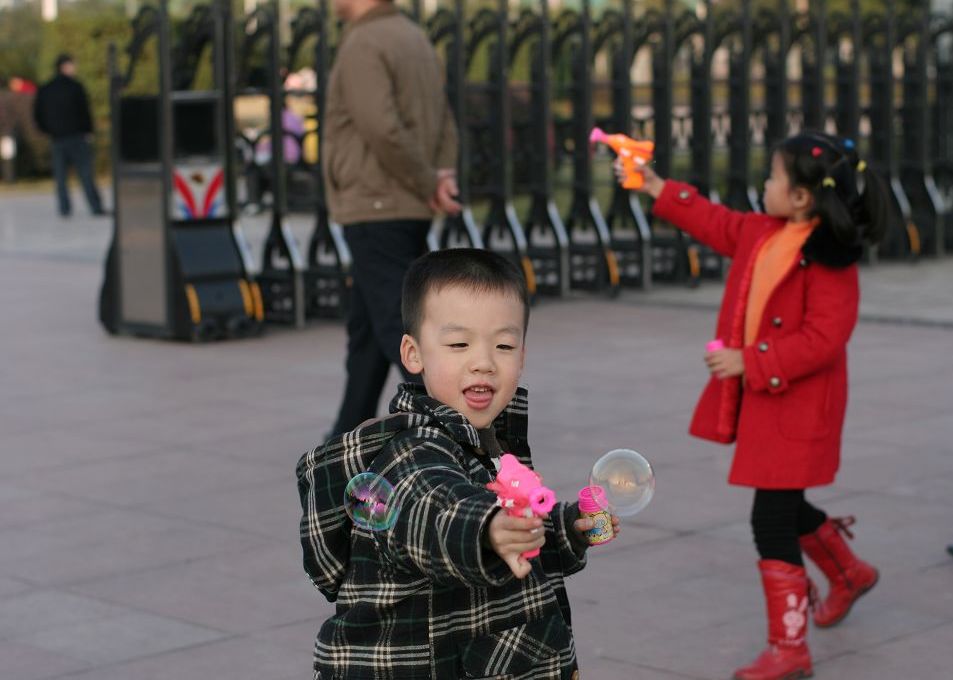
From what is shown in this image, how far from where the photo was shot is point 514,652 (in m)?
2.77

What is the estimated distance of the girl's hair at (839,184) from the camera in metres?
4.59

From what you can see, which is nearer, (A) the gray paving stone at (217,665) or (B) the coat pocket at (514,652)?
(B) the coat pocket at (514,652)

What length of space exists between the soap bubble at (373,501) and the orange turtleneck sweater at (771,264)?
218 centimetres

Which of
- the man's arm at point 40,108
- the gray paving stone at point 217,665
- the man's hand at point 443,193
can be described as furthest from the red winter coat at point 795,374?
the man's arm at point 40,108

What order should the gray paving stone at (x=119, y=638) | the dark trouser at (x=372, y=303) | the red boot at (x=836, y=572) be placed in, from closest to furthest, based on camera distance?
the gray paving stone at (x=119, y=638) → the red boot at (x=836, y=572) → the dark trouser at (x=372, y=303)

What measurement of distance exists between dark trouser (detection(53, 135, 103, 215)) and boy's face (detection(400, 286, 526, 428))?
62.9ft

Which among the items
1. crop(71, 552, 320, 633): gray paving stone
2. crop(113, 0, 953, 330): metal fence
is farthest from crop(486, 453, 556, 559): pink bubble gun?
crop(113, 0, 953, 330): metal fence

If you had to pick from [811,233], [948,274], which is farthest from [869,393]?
[948,274]

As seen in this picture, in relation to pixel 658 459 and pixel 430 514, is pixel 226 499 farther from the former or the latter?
pixel 430 514

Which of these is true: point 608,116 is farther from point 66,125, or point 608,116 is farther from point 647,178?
point 66,125

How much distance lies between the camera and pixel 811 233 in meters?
4.62

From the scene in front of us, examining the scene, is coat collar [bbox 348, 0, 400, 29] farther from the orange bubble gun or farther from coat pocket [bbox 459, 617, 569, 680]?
coat pocket [bbox 459, 617, 569, 680]

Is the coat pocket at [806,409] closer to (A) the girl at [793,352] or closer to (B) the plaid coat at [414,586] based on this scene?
(A) the girl at [793,352]

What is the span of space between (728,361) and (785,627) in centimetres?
70
